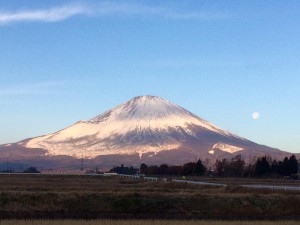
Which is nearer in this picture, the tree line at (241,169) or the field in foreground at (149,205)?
the field in foreground at (149,205)

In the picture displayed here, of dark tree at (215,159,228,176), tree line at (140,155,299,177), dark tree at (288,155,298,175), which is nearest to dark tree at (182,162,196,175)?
tree line at (140,155,299,177)

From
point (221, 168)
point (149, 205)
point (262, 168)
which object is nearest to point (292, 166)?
point (262, 168)

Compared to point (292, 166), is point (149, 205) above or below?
below

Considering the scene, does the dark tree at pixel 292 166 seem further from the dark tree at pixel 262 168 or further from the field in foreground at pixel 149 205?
the field in foreground at pixel 149 205

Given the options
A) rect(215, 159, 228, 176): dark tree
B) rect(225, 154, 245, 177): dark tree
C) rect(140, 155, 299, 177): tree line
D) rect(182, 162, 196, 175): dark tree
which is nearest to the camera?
rect(140, 155, 299, 177): tree line

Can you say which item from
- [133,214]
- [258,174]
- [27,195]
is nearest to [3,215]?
[27,195]

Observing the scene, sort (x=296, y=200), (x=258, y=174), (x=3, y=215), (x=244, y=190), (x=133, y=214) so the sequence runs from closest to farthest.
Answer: (x=3, y=215) → (x=133, y=214) → (x=296, y=200) → (x=244, y=190) → (x=258, y=174)

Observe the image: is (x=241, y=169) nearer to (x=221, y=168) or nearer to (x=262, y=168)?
(x=221, y=168)

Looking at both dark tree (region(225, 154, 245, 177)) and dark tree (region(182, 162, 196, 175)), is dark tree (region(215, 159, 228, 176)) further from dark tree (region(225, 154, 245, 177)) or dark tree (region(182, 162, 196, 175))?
dark tree (region(182, 162, 196, 175))

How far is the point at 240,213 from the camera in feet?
104

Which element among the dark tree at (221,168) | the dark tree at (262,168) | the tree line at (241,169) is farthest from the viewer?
the dark tree at (221,168)

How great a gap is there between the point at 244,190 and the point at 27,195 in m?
15.0

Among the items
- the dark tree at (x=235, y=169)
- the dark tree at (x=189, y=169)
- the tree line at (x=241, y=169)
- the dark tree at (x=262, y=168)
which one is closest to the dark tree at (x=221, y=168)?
the tree line at (x=241, y=169)
